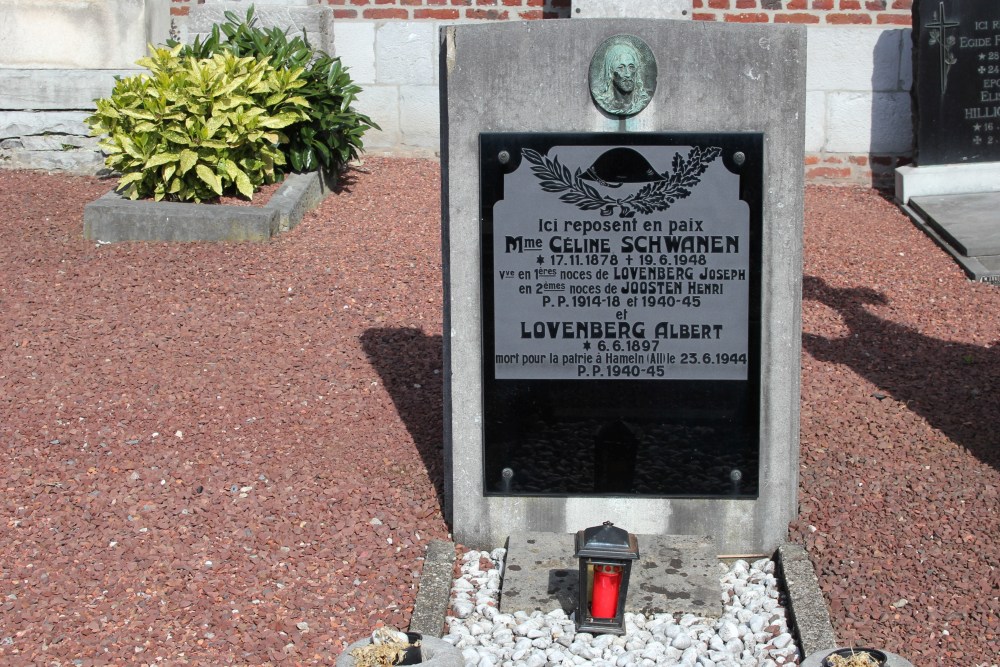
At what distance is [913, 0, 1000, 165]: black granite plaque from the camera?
9.18 meters

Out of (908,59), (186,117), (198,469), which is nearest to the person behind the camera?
(198,469)

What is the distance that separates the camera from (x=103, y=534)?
4.32m

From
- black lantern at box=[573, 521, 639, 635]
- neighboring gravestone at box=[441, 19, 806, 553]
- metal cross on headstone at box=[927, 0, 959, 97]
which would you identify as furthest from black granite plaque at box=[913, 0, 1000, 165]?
black lantern at box=[573, 521, 639, 635]

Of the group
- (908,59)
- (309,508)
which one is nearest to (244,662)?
(309,508)

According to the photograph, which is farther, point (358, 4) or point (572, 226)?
point (358, 4)

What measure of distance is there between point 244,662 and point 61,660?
21.7 inches

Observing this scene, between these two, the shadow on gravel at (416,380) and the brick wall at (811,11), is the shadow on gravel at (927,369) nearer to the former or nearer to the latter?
the shadow on gravel at (416,380)

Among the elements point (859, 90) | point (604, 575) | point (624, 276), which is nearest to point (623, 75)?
point (624, 276)

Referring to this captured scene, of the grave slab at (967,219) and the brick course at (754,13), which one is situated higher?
the brick course at (754,13)

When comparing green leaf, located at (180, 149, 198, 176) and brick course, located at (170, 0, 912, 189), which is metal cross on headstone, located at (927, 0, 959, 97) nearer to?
brick course, located at (170, 0, 912, 189)

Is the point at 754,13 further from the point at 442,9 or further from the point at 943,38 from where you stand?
the point at 442,9

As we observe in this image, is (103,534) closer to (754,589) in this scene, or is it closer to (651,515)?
(651,515)

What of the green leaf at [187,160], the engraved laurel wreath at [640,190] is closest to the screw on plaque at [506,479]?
the engraved laurel wreath at [640,190]

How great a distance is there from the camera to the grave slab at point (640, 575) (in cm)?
403
